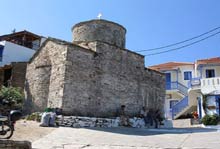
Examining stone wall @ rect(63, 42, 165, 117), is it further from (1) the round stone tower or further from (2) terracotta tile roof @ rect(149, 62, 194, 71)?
(2) terracotta tile roof @ rect(149, 62, 194, 71)

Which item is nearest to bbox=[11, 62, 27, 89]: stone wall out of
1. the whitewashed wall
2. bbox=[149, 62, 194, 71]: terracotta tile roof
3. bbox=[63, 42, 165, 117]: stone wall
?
the whitewashed wall

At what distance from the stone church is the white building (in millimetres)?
4917

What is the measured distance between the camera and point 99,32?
1780 centimetres

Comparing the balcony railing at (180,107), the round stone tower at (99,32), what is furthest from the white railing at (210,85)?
the round stone tower at (99,32)

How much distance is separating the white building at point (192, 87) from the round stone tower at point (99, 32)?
8.40 m

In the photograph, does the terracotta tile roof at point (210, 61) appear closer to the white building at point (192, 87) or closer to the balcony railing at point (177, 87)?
the white building at point (192, 87)

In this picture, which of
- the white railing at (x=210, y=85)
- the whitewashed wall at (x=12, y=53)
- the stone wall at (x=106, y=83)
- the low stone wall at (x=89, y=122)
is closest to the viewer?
the low stone wall at (x=89, y=122)

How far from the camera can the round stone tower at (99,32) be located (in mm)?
17828

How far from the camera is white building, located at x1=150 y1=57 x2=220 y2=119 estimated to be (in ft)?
73.3

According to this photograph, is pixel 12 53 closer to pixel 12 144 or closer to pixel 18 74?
pixel 18 74

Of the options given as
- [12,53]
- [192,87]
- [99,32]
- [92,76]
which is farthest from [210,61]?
[12,53]

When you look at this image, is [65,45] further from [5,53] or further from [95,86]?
[5,53]

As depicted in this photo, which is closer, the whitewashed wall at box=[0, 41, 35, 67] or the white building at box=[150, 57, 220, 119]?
the white building at box=[150, 57, 220, 119]

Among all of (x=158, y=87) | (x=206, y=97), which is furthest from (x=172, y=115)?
(x=158, y=87)
